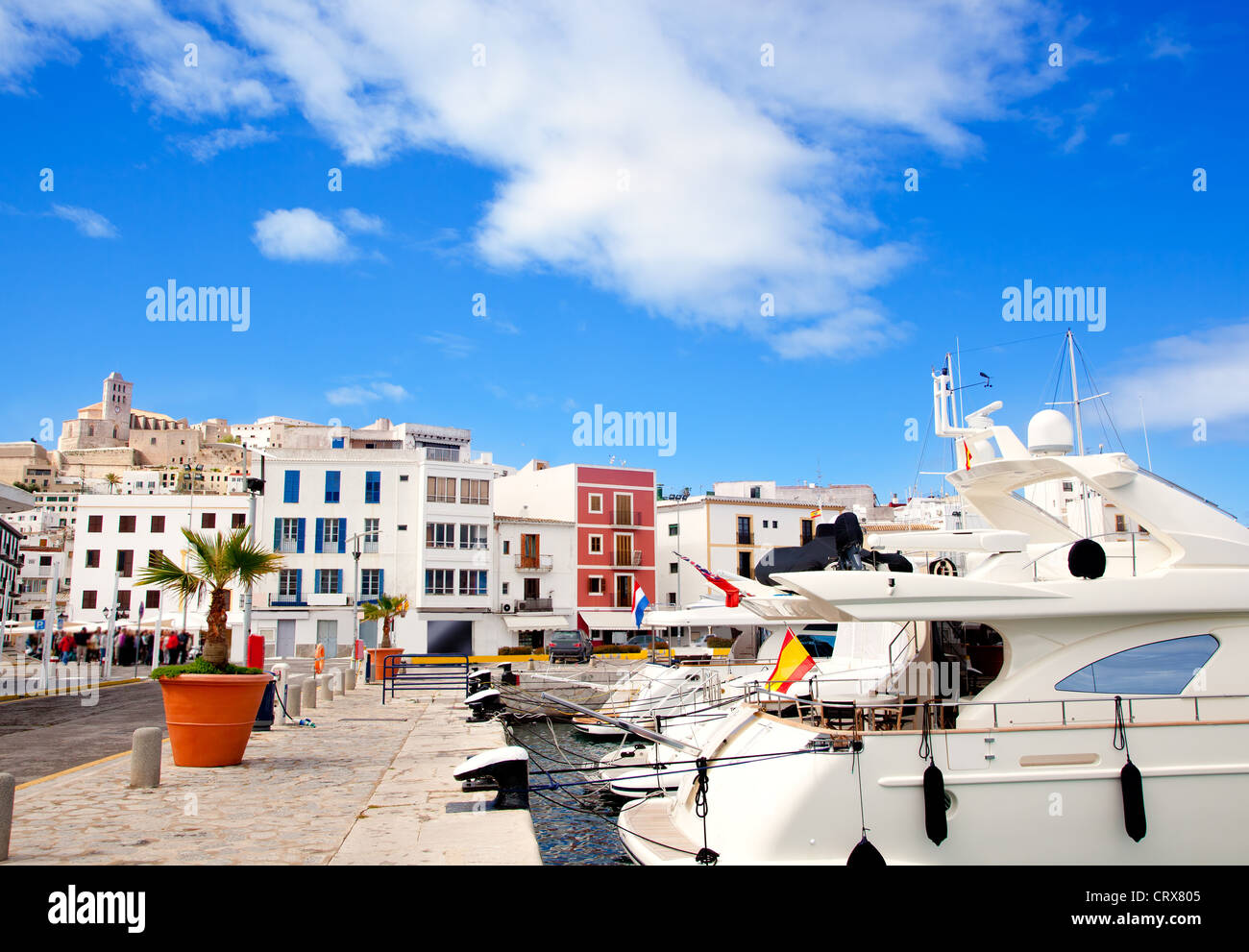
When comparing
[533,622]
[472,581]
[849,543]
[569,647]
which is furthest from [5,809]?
[533,622]

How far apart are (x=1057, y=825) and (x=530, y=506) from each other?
51.8 metres

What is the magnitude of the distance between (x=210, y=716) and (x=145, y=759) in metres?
1.43

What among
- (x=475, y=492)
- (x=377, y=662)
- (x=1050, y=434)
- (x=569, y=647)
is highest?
(x=475, y=492)

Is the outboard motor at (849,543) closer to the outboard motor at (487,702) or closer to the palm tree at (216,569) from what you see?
the outboard motor at (487,702)

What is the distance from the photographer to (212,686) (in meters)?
12.0

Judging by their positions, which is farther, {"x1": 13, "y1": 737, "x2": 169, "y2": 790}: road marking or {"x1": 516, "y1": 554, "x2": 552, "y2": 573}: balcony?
{"x1": 516, "y1": 554, "x2": 552, "y2": 573}: balcony

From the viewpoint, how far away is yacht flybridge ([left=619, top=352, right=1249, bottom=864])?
9.06 metres

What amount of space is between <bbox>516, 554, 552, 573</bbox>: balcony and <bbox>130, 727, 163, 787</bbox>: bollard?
42.6 meters

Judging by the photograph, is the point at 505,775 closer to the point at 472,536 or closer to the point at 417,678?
the point at 417,678

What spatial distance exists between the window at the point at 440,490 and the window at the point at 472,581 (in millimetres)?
4170

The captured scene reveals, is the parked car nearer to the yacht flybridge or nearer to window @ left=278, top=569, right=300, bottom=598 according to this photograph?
window @ left=278, top=569, right=300, bottom=598

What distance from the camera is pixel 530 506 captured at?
196 ft

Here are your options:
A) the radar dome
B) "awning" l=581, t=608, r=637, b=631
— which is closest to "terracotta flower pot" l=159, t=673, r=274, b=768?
the radar dome
